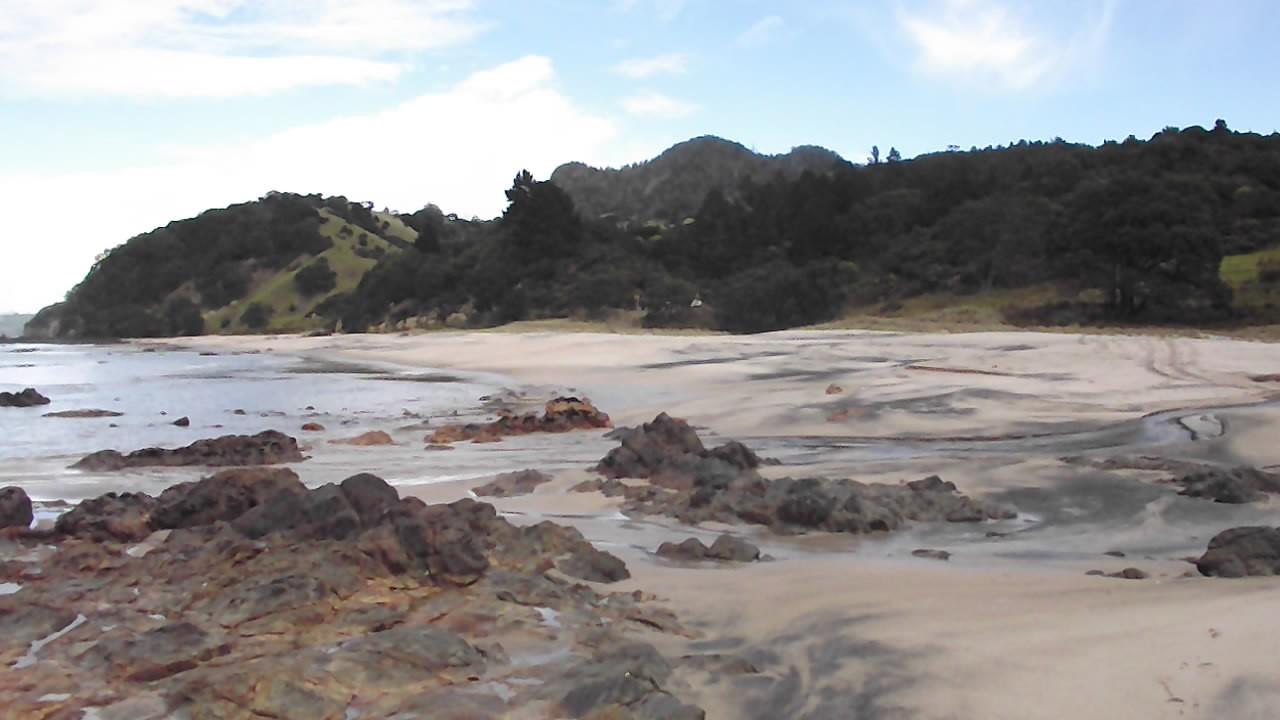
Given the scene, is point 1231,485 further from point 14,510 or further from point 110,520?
point 14,510

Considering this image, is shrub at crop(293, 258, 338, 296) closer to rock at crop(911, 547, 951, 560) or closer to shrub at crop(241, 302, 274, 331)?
shrub at crop(241, 302, 274, 331)

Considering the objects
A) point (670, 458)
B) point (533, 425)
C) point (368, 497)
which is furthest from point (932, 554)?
point (533, 425)

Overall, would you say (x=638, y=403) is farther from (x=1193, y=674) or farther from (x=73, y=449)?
(x=1193, y=674)

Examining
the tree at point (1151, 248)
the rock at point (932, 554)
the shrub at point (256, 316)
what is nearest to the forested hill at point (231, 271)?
the shrub at point (256, 316)

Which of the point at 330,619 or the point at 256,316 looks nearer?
the point at 330,619

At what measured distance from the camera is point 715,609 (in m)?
5.09

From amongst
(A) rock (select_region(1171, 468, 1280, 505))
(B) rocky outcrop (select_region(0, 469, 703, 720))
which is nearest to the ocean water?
(B) rocky outcrop (select_region(0, 469, 703, 720))

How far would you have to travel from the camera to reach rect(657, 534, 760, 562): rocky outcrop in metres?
6.17

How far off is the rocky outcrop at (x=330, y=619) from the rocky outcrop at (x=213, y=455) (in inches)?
154

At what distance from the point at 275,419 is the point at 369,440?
4527 mm

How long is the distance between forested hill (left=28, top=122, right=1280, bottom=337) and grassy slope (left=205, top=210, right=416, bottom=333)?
1.54ft

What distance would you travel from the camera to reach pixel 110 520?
693 cm

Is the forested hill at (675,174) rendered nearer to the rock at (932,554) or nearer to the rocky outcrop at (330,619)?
the rock at (932,554)

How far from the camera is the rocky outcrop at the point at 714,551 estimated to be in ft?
20.2
